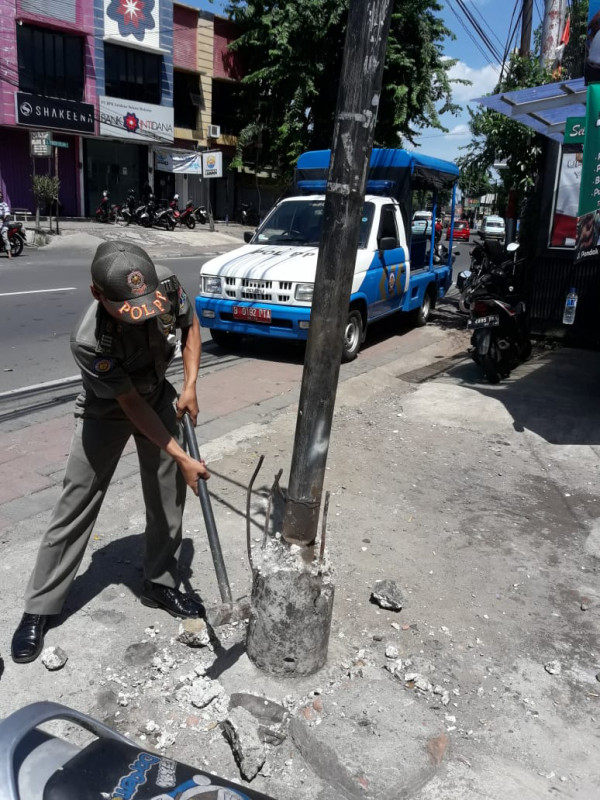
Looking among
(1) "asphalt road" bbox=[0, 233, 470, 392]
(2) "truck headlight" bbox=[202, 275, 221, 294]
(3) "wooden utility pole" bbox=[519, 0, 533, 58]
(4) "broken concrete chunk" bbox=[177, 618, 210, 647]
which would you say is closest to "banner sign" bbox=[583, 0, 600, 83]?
(2) "truck headlight" bbox=[202, 275, 221, 294]

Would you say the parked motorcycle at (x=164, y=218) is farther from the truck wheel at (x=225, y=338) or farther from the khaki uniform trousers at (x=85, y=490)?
the khaki uniform trousers at (x=85, y=490)

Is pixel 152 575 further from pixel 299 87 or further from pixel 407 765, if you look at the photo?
pixel 299 87

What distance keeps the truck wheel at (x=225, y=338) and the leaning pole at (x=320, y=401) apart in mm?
5875

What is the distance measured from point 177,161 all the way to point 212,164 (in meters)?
2.73

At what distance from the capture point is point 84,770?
1.56 m

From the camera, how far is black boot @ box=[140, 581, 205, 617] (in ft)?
10.4

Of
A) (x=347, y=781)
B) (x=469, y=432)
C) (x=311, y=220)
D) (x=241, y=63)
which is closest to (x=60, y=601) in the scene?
(x=347, y=781)

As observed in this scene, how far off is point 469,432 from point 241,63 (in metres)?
28.8

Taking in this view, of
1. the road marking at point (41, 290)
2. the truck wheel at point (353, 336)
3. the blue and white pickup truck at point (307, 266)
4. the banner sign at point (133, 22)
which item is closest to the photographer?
the blue and white pickup truck at point (307, 266)

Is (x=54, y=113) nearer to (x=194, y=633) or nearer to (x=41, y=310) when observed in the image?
(x=41, y=310)

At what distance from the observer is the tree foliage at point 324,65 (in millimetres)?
24078

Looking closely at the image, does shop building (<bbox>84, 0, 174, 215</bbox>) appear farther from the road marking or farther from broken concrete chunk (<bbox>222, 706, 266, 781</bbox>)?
broken concrete chunk (<bbox>222, 706, 266, 781</bbox>)

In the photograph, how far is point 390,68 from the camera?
24500 millimetres

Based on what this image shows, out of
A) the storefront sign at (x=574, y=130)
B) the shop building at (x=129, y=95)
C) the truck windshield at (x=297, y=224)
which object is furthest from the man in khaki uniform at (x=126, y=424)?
the shop building at (x=129, y=95)
